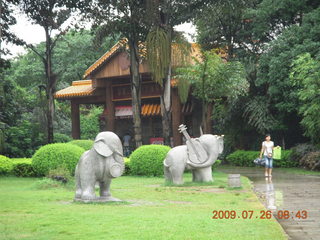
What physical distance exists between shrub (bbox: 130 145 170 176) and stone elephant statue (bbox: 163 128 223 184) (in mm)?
3491

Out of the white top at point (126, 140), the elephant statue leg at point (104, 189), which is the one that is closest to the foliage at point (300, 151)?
the white top at point (126, 140)

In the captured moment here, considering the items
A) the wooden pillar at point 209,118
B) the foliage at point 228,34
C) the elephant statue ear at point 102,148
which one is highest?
the foliage at point 228,34

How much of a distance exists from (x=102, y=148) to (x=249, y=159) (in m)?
17.0

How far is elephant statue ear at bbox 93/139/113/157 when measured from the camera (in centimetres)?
1052

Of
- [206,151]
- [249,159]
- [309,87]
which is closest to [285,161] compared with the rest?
[249,159]

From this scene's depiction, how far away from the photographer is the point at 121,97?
1248 inches

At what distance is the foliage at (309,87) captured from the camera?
811 inches

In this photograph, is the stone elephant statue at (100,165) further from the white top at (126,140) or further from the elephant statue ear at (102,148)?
the white top at (126,140)

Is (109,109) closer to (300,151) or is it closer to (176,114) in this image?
(176,114)

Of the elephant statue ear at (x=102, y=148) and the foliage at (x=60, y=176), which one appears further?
the foliage at (x=60, y=176)

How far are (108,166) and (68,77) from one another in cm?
3324
